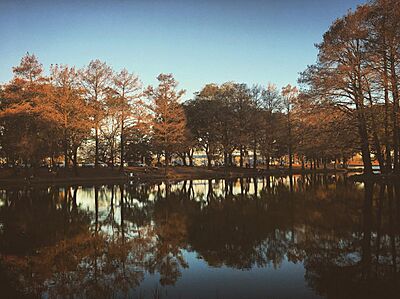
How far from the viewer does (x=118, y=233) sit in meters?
12.3

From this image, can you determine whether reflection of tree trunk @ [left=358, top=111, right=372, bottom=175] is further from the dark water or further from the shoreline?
the shoreline

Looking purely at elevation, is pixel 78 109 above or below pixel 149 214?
above

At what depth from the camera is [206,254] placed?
9.47m

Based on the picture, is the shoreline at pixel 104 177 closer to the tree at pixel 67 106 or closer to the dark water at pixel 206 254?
the tree at pixel 67 106

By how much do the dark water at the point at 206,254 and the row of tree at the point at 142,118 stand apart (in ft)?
73.5

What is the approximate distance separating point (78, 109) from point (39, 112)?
15.3 ft

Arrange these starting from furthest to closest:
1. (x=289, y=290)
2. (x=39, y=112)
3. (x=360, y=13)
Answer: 1. (x=39, y=112)
2. (x=360, y=13)
3. (x=289, y=290)

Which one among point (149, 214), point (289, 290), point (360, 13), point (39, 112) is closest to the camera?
point (289, 290)

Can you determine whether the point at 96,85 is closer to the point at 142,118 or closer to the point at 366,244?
the point at 142,118

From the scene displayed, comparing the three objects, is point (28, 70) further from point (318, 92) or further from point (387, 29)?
point (387, 29)

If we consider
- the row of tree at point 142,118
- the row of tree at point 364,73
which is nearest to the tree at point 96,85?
the row of tree at point 142,118

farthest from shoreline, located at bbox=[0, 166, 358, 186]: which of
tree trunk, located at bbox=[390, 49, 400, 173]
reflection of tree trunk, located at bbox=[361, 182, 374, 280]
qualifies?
reflection of tree trunk, located at bbox=[361, 182, 374, 280]

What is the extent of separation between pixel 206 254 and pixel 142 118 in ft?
135

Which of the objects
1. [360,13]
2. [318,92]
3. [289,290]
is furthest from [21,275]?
[360,13]
